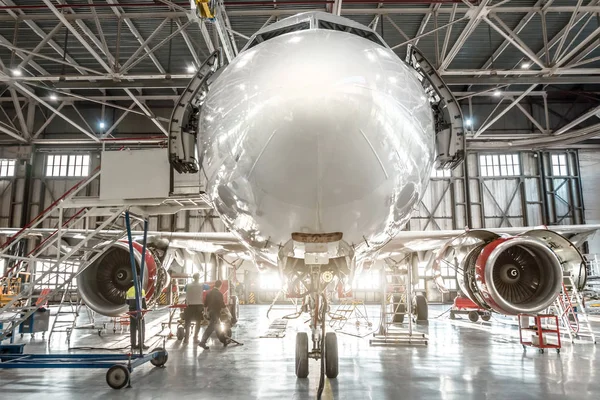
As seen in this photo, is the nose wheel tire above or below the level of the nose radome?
below

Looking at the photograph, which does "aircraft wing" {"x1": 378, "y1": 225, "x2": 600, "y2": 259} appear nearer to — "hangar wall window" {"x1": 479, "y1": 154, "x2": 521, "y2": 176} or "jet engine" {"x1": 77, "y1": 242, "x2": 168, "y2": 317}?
"jet engine" {"x1": 77, "y1": 242, "x2": 168, "y2": 317}

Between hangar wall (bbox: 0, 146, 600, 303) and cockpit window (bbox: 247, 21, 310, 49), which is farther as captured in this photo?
hangar wall (bbox: 0, 146, 600, 303)

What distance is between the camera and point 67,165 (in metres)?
25.1

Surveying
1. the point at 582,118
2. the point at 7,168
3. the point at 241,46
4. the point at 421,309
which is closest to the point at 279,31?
the point at 421,309

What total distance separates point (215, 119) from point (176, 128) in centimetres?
124

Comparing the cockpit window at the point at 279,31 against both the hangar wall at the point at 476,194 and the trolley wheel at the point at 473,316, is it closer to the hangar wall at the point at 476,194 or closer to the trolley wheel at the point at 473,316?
the trolley wheel at the point at 473,316

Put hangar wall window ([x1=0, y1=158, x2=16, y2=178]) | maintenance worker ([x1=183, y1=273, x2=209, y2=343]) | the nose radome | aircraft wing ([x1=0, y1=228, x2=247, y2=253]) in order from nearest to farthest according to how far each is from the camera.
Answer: the nose radome → aircraft wing ([x1=0, y1=228, x2=247, y2=253]) → maintenance worker ([x1=183, y1=273, x2=209, y2=343]) → hangar wall window ([x1=0, y1=158, x2=16, y2=178])

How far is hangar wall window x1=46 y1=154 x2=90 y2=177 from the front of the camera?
25.0 metres

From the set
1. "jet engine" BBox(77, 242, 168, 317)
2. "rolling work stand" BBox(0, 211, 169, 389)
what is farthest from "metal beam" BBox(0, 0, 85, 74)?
"rolling work stand" BBox(0, 211, 169, 389)

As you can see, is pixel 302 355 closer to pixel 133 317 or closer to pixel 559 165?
pixel 133 317

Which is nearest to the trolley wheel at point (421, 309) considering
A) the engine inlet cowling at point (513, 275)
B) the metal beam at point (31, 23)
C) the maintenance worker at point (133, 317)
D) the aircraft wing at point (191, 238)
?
the engine inlet cowling at point (513, 275)

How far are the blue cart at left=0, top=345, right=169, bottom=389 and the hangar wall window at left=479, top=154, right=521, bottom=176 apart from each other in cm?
2243

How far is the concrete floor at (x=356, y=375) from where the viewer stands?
5285mm

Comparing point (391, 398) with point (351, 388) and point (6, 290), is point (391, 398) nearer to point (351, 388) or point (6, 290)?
point (351, 388)
